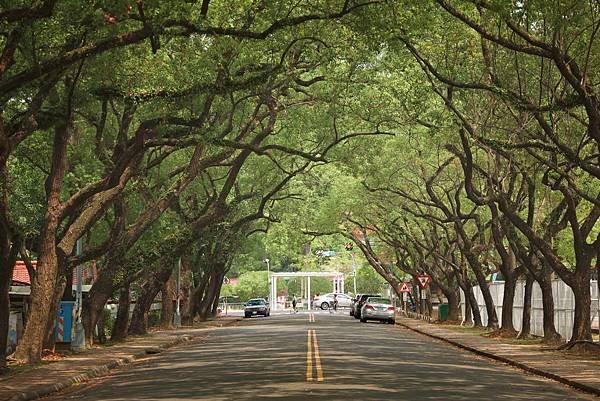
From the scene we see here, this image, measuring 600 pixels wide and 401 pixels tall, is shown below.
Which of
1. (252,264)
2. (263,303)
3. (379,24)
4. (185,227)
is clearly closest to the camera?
(379,24)

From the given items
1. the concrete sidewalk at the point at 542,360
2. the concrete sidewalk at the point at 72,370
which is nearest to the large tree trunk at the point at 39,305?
the concrete sidewalk at the point at 72,370

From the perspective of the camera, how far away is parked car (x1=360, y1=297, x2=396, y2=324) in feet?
200

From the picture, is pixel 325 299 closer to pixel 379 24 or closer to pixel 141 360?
pixel 141 360

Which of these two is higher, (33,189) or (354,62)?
(354,62)

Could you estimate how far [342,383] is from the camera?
18922 mm

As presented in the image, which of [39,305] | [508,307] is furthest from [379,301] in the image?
[39,305]


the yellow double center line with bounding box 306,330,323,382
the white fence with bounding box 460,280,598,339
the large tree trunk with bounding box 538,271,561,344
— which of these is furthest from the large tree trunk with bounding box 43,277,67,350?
the white fence with bounding box 460,280,598,339

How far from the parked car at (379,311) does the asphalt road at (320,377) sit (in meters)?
28.3

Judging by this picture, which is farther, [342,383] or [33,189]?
[33,189]

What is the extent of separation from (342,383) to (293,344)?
51.3ft

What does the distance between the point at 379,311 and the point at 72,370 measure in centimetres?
3871

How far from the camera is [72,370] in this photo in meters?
24.1

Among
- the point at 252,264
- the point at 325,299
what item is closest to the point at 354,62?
the point at 325,299

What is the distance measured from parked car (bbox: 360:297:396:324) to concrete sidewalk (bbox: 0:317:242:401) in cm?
2470
